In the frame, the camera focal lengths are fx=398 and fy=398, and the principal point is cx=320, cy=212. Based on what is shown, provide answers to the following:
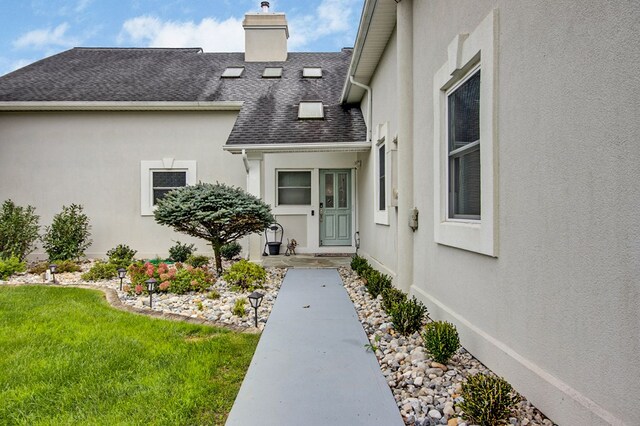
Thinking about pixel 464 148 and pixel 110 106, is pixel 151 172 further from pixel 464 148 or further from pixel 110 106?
pixel 464 148

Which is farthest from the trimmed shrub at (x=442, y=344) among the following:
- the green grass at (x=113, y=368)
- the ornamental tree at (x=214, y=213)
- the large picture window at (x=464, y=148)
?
the ornamental tree at (x=214, y=213)

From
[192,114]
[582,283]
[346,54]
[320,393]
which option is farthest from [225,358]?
[346,54]

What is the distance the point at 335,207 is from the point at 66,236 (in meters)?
6.34

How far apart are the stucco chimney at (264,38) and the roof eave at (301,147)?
6.25 m

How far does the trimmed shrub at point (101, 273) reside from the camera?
736cm

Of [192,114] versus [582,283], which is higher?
[192,114]

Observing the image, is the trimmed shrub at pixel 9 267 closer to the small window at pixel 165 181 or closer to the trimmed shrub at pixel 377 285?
the small window at pixel 165 181

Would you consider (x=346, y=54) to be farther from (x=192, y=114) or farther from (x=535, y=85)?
(x=535, y=85)

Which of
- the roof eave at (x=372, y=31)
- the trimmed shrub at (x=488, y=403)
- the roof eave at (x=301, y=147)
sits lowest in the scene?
the trimmed shrub at (x=488, y=403)

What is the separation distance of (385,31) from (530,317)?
5.12 meters

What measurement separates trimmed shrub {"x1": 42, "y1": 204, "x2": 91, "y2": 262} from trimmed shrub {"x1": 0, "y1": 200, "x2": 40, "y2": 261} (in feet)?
1.18

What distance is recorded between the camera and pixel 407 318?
401cm

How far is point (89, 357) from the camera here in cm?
344

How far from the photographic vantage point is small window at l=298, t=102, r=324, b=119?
9.60m
